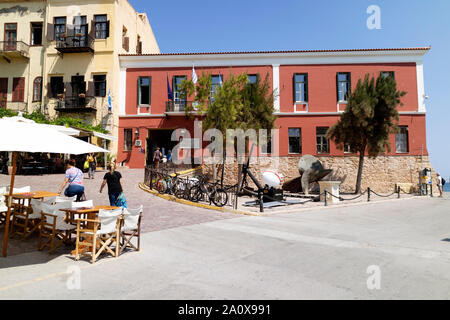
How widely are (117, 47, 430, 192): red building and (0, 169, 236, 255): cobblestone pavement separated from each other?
22.9 ft

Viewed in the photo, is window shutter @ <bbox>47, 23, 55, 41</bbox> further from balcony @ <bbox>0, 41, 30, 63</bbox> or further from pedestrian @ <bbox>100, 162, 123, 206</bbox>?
pedestrian @ <bbox>100, 162, 123, 206</bbox>

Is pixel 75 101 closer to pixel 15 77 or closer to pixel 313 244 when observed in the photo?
pixel 15 77

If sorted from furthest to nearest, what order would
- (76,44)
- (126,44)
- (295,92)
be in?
1. (126,44)
2. (76,44)
3. (295,92)

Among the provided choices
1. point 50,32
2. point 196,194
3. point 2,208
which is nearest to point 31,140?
point 2,208

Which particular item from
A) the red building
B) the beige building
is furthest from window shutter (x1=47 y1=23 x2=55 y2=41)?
the red building

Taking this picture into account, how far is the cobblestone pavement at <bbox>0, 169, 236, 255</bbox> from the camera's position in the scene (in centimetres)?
757

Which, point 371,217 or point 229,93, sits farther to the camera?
point 229,93

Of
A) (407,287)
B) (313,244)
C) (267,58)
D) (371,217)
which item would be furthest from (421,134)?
(407,287)

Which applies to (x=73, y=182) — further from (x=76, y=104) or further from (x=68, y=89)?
(x=68, y=89)

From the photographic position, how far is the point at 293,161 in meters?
20.7

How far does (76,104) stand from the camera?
21750 mm

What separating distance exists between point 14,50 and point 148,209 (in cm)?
2072

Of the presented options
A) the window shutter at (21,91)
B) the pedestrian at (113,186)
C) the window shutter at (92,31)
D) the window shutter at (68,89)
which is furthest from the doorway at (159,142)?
the pedestrian at (113,186)

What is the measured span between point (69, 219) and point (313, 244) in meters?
4.99
